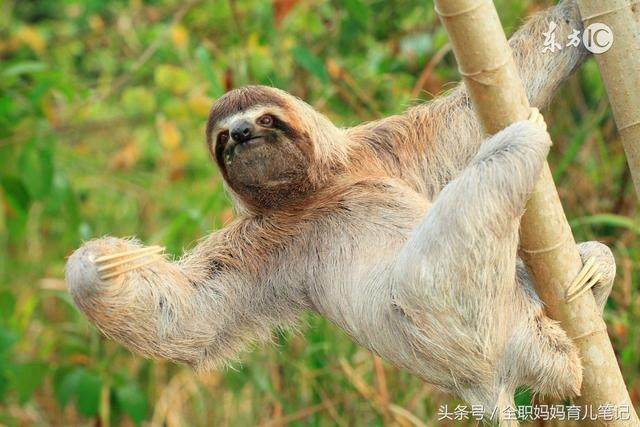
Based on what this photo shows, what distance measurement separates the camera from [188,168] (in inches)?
407

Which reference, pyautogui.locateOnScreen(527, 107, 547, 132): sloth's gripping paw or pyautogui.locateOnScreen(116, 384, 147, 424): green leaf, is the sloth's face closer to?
pyautogui.locateOnScreen(527, 107, 547, 132): sloth's gripping paw

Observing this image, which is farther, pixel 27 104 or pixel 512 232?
pixel 27 104

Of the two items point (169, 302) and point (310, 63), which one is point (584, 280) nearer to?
point (169, 302)

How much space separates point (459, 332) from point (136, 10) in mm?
6935

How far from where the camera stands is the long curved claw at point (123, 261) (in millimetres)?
4551

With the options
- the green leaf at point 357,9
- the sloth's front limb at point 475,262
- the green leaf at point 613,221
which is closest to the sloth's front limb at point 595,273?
the sloth's front limb at point 475,262

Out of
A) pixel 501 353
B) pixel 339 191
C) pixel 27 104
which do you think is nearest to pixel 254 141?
pixel 339 191

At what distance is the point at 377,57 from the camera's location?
843 centimetres

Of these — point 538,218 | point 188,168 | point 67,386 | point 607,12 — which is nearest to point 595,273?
point 538,218

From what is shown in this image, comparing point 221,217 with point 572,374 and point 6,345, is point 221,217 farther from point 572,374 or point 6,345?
point 572,374

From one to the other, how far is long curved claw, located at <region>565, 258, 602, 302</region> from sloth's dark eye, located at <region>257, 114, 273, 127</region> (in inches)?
74.0

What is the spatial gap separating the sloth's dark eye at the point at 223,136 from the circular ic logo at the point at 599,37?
6.59ft

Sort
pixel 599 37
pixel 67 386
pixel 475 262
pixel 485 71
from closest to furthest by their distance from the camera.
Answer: pixel 485 71, pixel 475 262, pixel 599 37, pixel 67 386

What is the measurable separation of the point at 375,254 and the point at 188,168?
599cm
